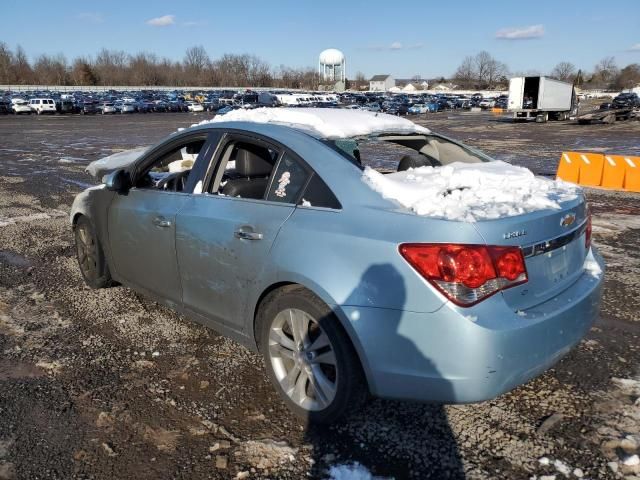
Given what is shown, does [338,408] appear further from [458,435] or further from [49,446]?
[49,446]

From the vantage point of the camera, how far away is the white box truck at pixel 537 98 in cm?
4197

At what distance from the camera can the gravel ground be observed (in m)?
2.69

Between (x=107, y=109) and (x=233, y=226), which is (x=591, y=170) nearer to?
(x=233, y=226)

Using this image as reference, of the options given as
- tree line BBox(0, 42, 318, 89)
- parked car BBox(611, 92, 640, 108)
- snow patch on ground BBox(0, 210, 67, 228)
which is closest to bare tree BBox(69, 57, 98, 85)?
tree line BBox(0, 42, 318, 89)

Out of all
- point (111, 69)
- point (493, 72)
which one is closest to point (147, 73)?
point (111, 69)

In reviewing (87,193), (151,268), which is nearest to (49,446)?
(151,268)

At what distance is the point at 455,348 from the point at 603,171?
1014 centimetres

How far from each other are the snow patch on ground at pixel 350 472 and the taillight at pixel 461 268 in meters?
0.94

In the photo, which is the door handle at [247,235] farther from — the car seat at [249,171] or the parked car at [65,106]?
the parked car at [65,106]

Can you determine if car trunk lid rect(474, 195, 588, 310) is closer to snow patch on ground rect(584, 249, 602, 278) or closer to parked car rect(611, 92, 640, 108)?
snow patch on ground rect(584, 249, 602, 278)

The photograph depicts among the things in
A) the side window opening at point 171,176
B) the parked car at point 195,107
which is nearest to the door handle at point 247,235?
the side window opening at point 171,176

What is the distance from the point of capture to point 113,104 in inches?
2375

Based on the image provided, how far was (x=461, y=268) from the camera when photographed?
7.96 feet

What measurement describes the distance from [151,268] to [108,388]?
91 centimetres
